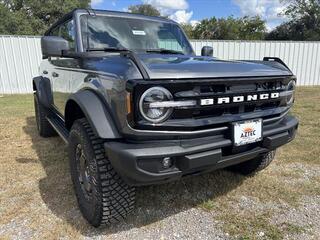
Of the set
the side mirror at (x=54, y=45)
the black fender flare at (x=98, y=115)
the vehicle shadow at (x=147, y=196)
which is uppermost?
the side mirror at (x=54, y=45)

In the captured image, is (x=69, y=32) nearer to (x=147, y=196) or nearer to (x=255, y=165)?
(x=147, y=196)

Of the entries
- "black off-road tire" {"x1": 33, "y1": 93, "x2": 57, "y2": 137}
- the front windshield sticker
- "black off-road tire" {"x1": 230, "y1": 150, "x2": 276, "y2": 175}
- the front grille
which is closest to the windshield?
the front windshield sticker

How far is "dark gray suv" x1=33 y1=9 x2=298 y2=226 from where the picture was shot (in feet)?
6.88

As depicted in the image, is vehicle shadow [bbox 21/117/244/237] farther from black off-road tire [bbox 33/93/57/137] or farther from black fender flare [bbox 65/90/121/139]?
black off-road tire [bbox 33/93/57/137]

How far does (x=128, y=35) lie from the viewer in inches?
136

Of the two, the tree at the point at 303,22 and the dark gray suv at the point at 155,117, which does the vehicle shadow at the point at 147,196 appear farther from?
the tree at the point at 303,22

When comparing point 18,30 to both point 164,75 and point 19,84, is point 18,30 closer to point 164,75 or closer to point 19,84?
point 19,84

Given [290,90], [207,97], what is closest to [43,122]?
[207,97]

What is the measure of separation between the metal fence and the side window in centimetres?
868

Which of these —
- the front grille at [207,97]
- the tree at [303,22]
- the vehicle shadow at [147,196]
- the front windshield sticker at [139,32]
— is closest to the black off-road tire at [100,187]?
the vehicle shadow at [147,196]

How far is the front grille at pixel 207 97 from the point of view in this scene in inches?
83.0

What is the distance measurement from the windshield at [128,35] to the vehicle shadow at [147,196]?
1.58 m

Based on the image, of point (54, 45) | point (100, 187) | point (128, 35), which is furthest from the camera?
point (128, 35)

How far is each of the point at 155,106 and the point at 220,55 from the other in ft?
39.0
